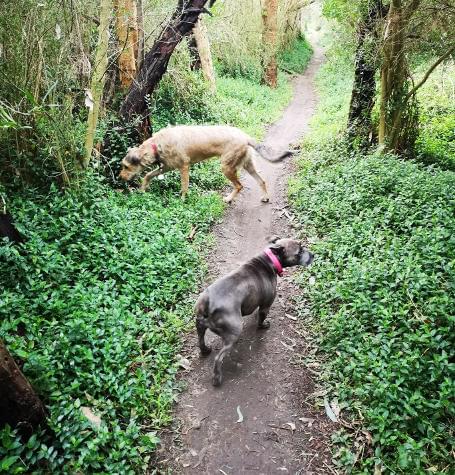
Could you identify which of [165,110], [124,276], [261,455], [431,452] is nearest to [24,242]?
[124,276]

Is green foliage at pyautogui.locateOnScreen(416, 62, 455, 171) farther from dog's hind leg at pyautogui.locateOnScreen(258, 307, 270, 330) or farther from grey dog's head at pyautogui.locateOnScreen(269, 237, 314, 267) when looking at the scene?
dog's hind leg at pyautogui.locateOnScreen(258, 307, 270, 330)

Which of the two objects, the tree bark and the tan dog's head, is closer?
the tree bark

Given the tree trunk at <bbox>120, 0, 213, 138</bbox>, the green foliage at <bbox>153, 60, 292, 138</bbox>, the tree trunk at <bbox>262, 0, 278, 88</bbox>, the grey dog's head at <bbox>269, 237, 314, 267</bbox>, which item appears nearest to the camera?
the grey dog's head at <bbox>269, 237, 314, 267</bbox>

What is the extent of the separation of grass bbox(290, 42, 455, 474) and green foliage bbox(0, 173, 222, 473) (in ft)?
6.46

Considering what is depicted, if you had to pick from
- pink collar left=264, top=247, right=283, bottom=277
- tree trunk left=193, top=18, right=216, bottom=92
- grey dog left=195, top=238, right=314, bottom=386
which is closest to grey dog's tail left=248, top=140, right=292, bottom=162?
grey dog left=195, top=238, right=314, bottom=386

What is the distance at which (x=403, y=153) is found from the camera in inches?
352

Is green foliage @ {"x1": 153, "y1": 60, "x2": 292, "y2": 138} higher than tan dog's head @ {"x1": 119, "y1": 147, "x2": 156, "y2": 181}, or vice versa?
green foliage @ {"x1": 153, "y1": 60, "x2": 292, "y2": 138}

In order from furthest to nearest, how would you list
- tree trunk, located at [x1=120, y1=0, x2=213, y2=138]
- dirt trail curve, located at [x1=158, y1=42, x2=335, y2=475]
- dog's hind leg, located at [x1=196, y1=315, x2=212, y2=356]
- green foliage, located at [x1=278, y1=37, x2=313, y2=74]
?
green foliage, located at [x1=278, y1=37, x2=313, y2=74], tree trunk, located at [x1=120, y1=0, x2=213, y2=138], dog's hind leg, located at [x1=196, y1=315, x2=212, y2=356], dirt trail curve, located at [x1=158, y1=42, x2=335, y2=475]

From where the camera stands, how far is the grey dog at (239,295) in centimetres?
421

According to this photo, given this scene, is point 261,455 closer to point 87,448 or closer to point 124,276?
point 87,448

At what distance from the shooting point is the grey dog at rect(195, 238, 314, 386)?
4.21 metres

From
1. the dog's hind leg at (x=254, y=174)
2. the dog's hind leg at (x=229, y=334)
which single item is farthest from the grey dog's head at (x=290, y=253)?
the dog's hind leg at (x=254, y=174)

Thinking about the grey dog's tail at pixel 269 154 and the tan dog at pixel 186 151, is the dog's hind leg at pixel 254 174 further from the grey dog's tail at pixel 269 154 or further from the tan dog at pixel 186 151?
the grey dog's tail at pixel 269 154

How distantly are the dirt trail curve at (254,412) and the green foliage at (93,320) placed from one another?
0.97 ft
